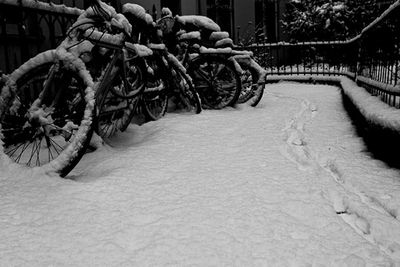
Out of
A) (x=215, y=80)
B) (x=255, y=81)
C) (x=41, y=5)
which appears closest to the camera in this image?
(x=41, y=5)

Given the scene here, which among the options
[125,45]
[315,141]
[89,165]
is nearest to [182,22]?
[125,45]

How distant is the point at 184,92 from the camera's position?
480 centimetres

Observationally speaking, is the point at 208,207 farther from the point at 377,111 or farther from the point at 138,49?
the point at 377,111

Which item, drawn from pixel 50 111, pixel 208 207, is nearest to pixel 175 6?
pixel 50 111

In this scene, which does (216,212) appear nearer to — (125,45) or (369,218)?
(369,218)

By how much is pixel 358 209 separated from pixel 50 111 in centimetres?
226

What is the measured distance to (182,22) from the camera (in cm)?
499

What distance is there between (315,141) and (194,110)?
192cm

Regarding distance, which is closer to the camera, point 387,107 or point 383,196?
point 383,196

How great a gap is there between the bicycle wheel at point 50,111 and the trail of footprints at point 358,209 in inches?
66.7

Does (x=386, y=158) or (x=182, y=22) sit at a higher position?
(x=182, y=22)

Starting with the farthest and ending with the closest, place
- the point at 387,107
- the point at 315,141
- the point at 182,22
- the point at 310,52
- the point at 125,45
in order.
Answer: the point at 310,52 → the point at 182,22 → the point at 315,141 → the point at 387,107 → the point at 125,45

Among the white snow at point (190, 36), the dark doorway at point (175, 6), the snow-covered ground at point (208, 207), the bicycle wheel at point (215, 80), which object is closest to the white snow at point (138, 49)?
the snow-covered ground at point (208, 207)

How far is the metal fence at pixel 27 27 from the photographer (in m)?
3.27
